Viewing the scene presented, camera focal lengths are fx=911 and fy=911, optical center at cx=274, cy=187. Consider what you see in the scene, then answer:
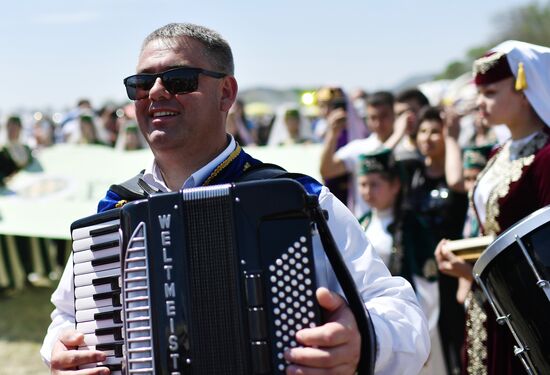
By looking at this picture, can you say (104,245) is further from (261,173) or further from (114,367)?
(261,173)

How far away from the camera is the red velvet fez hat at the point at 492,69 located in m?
3.80

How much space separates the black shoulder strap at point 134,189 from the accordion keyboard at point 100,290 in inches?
8.7

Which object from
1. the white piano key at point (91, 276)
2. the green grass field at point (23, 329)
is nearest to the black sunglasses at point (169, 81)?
the white piano key at point (91, 276)

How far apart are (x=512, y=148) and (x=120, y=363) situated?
216cm

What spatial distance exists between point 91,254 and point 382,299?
0.75m

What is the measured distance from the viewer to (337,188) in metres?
6.07

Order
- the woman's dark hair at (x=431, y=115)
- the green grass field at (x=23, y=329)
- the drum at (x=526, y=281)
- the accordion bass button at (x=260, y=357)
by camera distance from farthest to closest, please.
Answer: the green grass field at (x=23, y=329) → the woman's dark hair at (x=431, y=115) → the drum at (x=526, y=281) → the accordion bass button at (x=260, y=357)

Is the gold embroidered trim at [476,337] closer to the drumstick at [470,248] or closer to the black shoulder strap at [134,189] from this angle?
the drumstick at [470,248]

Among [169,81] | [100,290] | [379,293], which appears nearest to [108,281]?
[100,290]

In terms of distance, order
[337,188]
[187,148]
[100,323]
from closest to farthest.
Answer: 1. [100,323]
2. [187,148]
3. [337,188]

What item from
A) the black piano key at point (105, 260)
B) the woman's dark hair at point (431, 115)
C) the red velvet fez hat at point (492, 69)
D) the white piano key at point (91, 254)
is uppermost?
the woman's dark hair at point (431, 115)

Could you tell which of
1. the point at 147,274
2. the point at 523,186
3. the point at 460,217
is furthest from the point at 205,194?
the point at 460,217

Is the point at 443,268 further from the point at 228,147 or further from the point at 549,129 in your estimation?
the point at 228,147

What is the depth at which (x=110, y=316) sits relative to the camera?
89.0 inches
